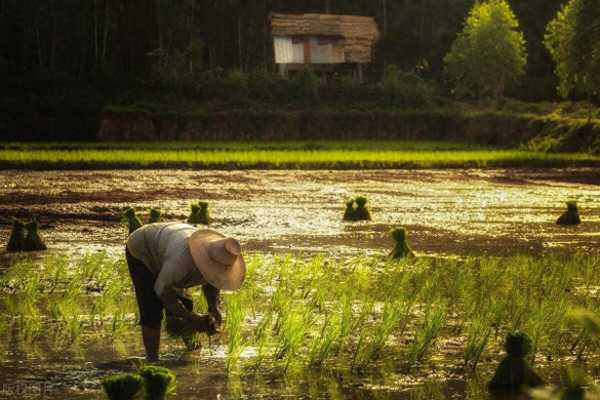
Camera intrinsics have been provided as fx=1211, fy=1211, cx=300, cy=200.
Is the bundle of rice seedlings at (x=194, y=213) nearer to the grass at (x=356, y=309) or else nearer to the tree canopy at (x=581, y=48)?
the grass at (x=356, y=309)

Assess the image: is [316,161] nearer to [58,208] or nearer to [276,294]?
[58,208]

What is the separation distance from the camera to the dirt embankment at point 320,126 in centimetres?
3841

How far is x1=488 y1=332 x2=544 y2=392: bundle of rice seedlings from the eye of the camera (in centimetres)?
649

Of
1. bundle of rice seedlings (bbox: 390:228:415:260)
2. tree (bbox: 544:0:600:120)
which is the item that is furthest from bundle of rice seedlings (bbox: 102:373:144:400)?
tree (bbox: 544:0:600:120)

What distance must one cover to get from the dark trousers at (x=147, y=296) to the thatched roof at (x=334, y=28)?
127 ft

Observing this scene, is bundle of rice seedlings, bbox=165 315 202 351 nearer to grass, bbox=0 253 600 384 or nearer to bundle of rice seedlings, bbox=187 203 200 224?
grass, bbox=0 253 600 384

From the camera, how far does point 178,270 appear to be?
6.40 meters

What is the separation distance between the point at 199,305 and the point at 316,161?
768 inches

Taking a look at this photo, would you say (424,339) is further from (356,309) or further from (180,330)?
(356,309)

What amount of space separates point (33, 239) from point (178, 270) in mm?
7335

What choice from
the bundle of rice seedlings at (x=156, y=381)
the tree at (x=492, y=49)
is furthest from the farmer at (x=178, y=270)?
the tree at (x=492, y=49)

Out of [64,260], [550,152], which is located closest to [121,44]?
[550,152]

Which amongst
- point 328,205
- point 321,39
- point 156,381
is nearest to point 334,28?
point 321,39

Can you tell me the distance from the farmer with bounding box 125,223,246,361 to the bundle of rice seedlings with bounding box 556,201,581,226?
1067cm
